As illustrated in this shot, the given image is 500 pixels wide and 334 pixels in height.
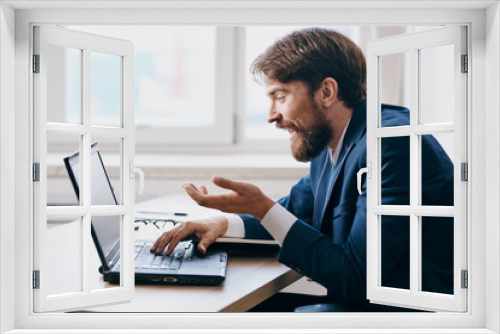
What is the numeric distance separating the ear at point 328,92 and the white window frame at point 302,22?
2.68 feet

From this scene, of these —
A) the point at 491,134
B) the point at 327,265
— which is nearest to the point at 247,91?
the point at 327,265

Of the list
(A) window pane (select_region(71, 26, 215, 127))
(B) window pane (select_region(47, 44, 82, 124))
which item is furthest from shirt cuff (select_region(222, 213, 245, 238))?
(B) window pane (select_region(47, 44, 82, 124))

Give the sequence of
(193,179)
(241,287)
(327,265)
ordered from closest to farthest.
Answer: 1. (241,287)
2. (327,265)
3. (193,179)

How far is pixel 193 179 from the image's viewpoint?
3.07 meters

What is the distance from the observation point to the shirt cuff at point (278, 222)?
6.43ft

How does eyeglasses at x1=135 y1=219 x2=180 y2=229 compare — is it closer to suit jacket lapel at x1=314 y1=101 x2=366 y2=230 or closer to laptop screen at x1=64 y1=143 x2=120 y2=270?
laptop screen at x1=64 y1=143 x2=120 y2=270

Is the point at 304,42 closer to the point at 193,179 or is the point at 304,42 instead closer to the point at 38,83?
the point at 193,179

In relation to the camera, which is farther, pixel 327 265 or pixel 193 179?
pixel 193 179

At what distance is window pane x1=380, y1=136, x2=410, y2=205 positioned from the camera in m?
1.75

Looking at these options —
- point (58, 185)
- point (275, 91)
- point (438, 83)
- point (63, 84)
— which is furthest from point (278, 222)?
point (63, 84)

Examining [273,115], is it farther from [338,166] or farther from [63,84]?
[63,84]

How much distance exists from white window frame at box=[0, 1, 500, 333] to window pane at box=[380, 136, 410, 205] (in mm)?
232

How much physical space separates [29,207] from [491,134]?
134 cm

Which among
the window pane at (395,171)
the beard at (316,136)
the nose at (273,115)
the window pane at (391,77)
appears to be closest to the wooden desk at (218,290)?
the window pane at (395,171)
